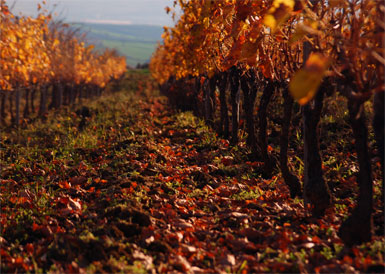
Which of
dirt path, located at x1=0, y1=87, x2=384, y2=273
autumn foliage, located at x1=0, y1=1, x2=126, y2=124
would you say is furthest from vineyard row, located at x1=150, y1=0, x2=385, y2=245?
autumn foliage, located at x1=0, y1=1, x2=126, y2=124

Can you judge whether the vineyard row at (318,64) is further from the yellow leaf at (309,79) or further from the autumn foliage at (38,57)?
the autumn foliage at (38,57)

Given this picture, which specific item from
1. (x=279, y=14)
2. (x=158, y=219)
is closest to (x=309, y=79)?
(x=279, y=14)

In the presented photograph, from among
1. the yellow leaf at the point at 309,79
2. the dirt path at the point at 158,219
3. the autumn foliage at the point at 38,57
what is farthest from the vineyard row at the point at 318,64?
the autumn foliage at the point at 38,57

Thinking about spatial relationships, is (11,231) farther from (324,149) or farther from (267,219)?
(324,149)

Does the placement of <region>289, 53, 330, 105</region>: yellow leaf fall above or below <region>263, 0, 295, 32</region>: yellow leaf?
below

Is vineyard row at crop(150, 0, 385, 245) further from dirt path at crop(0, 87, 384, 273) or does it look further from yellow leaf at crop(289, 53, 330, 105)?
dirt path at crop(0, 87, 384, 273)

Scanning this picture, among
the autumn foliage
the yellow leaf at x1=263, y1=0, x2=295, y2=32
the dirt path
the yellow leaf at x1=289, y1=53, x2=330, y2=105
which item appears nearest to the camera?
the yellow leaf at x1=289, y1=53, x2=330, y2=105

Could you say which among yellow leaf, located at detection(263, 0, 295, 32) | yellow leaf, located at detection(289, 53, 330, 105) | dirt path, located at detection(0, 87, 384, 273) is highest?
yellow leaf, located at detection(263, 0, 295, 32)

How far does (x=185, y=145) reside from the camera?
29.7ft

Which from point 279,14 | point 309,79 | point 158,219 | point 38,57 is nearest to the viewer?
point 309,79

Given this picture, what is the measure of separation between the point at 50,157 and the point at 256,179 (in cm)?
453

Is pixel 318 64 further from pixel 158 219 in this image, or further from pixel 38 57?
pixel 38 57

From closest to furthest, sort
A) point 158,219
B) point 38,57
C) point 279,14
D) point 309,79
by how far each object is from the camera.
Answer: point 309,79 → point 279,14 → point 158,219 → point 38,57

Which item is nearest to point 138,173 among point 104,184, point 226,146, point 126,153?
point 104,184
